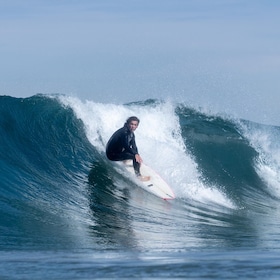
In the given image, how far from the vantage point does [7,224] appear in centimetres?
894

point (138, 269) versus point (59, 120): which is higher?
point (59, 120)

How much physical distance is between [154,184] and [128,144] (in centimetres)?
90

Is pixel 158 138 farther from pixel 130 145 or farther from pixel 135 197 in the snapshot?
pixel 135 197

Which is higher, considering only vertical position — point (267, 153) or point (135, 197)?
point (267, 153)

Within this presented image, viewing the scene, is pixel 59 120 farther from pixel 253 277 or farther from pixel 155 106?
pixel 253 277

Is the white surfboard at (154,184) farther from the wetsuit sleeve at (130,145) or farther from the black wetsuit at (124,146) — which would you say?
the wetsuit sleeve at (130,145)

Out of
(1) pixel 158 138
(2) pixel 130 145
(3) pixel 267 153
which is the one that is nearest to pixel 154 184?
(2) pixel 130 145

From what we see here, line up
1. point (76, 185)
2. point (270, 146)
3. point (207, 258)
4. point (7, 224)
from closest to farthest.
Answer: point (207, 258) → point (7, 224) → point (76, 185) → point (270, 146)

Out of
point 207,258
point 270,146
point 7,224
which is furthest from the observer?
point 270,146

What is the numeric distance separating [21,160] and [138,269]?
23.9 ft

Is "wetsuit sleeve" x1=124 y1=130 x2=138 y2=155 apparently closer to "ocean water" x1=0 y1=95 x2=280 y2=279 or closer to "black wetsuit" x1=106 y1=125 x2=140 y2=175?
"black wetsuit" x1=106 y1=125 x2=140 y2=175

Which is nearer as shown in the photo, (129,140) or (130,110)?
(129,140)

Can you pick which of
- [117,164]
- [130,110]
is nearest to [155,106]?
[130,110]

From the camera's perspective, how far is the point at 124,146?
43.1 feet
